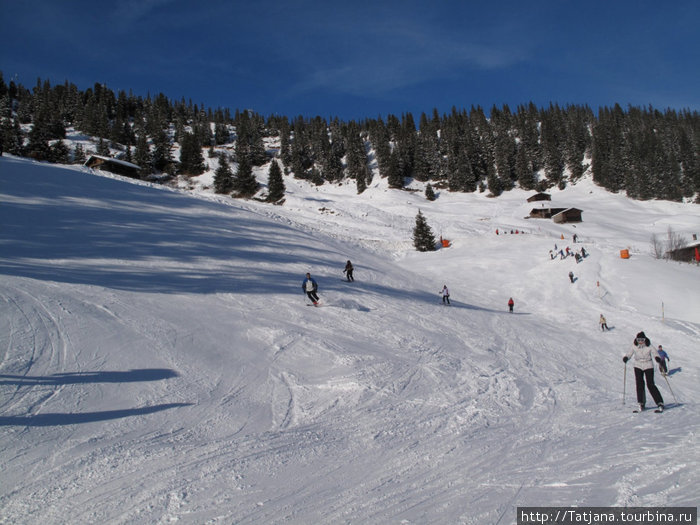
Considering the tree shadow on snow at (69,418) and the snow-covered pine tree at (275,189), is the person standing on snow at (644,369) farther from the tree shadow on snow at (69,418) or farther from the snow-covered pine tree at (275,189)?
the snow-covered pine tree at (275,189)

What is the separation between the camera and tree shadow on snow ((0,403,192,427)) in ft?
Result: 16.3

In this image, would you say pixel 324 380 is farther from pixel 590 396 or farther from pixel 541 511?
pixel 590 396

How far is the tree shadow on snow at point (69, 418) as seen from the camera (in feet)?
16.3

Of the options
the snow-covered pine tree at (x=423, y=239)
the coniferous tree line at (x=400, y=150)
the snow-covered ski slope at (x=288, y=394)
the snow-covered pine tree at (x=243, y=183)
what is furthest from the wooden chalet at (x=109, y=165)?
the snow-covered pine tree at (x=423, y=239)

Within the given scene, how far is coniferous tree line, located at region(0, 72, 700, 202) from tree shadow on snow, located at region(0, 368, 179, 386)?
55.9 meters

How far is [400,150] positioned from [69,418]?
99.0 metres

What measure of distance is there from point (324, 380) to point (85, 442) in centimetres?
401

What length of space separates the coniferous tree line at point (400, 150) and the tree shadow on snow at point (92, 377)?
55933 millimetres

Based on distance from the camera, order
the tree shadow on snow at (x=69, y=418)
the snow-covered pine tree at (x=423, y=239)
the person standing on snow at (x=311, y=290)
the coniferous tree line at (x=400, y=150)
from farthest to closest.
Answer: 1. the coniferous tree line at (x=400, y=150)
2. the snow-covered pine tree at (x=423, y=239)
3. the person standing on snow at (x=311, y=290)
4. the tree shadow on snow at (x=69, y=418)

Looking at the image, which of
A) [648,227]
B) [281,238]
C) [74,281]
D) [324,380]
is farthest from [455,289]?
[648,227]

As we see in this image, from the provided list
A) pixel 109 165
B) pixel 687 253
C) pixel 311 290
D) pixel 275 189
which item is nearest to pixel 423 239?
pixel 687 253

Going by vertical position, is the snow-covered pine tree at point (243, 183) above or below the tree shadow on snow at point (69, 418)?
above

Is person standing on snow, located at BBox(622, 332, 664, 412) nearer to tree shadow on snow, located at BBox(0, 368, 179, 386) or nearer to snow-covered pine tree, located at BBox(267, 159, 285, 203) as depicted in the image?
tree shadow on snow, located at BBox(0, 368, 179, 386)

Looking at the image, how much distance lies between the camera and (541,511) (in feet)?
11.9
